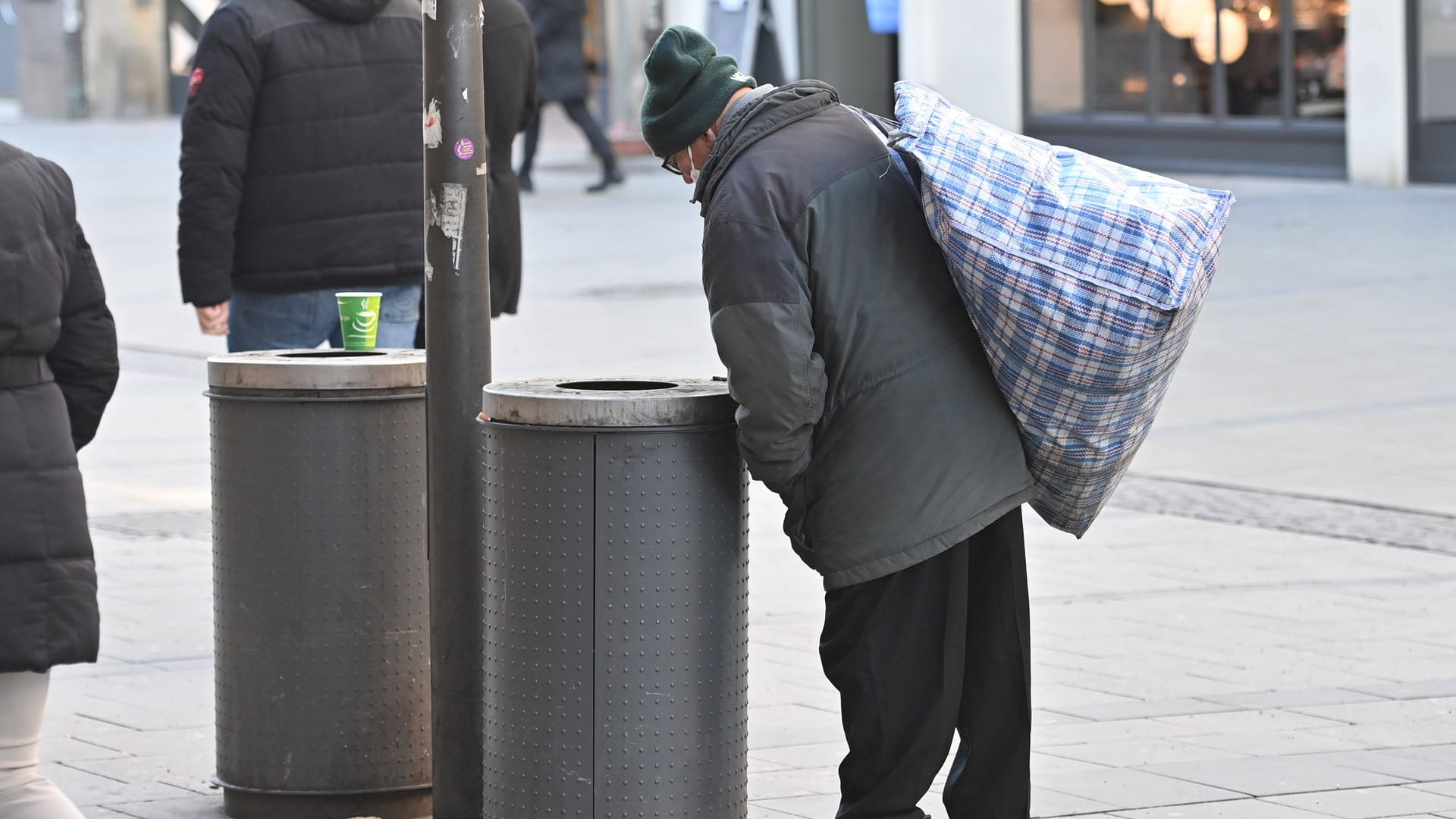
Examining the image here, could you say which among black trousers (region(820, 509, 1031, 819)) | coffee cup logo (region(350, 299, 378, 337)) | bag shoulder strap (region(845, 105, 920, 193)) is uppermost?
bag shoulder strap (region(845, 105, 920, 193))

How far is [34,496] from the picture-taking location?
3.45 m

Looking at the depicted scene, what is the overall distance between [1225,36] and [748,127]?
17.0 meters

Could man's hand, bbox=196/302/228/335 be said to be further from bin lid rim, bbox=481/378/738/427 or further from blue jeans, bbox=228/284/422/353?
bin lid rim, bbox=481/378/738/427

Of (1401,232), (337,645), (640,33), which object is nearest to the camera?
(337,645)

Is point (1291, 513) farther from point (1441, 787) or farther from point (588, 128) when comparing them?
point (588, 128)

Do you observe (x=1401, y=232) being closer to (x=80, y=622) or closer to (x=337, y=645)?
(x=337, y=645)

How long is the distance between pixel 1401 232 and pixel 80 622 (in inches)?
508

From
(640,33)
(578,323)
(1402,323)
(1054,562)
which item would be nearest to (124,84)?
(640,33)

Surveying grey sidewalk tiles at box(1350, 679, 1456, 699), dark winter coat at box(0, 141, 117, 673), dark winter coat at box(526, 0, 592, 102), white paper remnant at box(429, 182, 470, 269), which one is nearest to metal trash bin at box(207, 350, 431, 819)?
white paper remnant at box(429, 182, 470, 269)

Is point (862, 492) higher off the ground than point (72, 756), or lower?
higher

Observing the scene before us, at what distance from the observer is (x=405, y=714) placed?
14.7 ft

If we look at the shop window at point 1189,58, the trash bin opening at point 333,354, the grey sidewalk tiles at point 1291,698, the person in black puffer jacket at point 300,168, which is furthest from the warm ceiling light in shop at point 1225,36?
the trash bin opening at point 333,354

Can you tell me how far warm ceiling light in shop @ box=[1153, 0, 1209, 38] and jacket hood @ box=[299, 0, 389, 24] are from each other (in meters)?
15.5

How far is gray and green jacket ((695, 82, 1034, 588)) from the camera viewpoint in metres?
3.65
